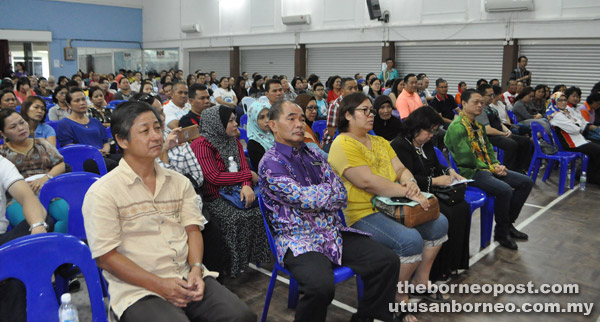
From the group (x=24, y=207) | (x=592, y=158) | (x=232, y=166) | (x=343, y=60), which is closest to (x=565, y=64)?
(x=592, y=158)

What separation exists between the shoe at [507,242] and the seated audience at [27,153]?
3.61 metres

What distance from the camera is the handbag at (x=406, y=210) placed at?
9.15ft

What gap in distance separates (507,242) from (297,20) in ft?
38.3

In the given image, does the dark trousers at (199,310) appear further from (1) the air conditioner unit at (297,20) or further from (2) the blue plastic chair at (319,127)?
(1) the air conditioner unit at (297,20)

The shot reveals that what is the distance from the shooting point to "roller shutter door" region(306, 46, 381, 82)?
13.2m

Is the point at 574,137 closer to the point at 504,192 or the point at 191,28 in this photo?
the point at 504,192

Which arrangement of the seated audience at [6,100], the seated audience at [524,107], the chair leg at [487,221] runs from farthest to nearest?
the seated audience at [524,107] < the seated audience at [6,100] < the chair leg at [487,221]

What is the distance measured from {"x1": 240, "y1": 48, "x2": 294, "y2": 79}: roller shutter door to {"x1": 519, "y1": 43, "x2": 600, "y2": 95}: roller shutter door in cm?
736

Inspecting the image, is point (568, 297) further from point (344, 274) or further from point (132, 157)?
point (132, 157)

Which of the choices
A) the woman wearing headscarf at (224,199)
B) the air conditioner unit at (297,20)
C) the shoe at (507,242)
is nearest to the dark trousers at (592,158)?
the shoe at (507,242)

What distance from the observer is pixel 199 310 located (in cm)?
190

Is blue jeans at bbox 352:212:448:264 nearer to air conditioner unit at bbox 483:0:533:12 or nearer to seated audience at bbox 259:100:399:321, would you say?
seated audience at bbox 259:100:399:321

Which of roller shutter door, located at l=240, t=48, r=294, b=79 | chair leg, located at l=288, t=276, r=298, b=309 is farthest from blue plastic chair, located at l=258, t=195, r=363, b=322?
roller shutter door, located at l=240, t=48, r=294, b=79

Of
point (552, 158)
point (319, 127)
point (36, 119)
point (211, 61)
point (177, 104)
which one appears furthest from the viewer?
point (211, 61)
